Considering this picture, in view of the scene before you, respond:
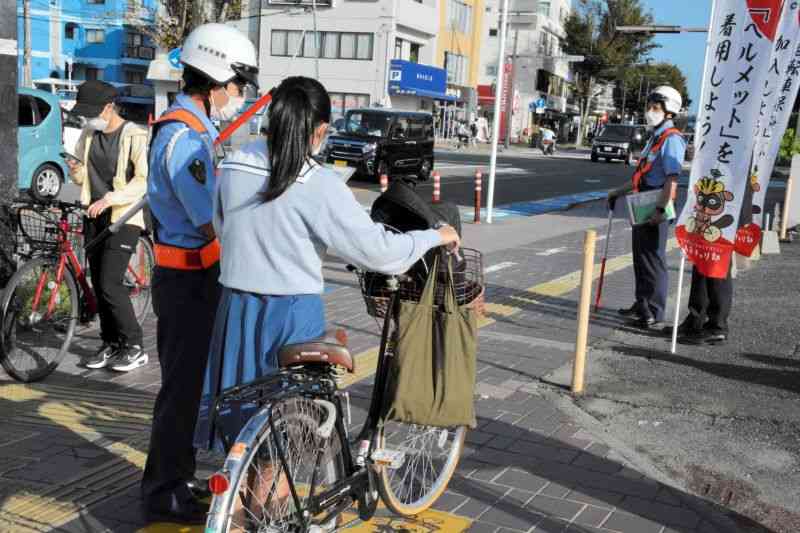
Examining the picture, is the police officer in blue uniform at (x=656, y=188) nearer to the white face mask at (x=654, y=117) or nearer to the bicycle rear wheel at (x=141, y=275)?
the white face mask at (x=654, y=117)

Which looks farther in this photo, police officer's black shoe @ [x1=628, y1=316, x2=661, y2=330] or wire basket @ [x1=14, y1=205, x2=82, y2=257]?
police officer's black shoe @ [x1=628, y1=316, x2=661, y2=330]

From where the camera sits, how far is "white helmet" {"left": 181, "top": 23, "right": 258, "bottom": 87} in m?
3.27

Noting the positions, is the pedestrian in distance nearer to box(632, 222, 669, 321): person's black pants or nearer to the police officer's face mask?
the police officer's face mask

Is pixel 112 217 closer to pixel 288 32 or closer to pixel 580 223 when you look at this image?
pixel 580 223

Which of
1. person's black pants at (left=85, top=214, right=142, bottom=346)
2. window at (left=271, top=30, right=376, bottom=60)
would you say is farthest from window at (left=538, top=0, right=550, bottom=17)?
person's black pants at (left=85, top=214, right=142, bottom=346)

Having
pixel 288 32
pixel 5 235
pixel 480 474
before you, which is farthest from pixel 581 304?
pixel 288 32

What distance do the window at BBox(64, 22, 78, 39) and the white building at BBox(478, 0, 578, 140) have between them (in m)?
29.9

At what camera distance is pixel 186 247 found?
10.9 ft

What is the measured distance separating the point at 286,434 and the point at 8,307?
10.3ft

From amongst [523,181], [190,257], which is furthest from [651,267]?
[523,181]

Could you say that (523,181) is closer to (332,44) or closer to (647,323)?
(647,323)

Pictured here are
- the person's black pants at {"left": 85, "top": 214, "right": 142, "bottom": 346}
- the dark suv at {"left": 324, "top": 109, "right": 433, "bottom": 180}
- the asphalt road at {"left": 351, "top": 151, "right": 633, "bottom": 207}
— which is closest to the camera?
the person's black pants at {"left": 85, "top": 214, "right": 142, "bottom": 346}

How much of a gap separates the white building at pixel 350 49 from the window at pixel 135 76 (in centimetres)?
1394

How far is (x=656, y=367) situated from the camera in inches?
251
